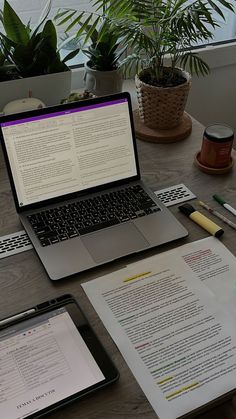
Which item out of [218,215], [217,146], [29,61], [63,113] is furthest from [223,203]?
[29,61]

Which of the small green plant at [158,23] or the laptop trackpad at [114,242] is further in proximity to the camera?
the small green plant at [158,23]

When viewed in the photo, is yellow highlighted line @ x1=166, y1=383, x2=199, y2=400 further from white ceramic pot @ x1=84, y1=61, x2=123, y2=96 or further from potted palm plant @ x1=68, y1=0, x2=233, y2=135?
white ceramic pot @ x1=84, y1=61, x2=123, y2=96

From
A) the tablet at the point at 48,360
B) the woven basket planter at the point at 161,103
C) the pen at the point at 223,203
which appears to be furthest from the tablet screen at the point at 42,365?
the woven basket planter at the point at 161,103

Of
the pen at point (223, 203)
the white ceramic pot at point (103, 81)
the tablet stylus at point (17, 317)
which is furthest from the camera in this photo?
the white ceramic pot at point (103, 81)

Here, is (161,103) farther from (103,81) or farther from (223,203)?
(223,203)

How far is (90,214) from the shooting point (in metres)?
1.03

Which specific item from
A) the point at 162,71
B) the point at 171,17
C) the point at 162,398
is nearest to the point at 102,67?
the point at 162,71

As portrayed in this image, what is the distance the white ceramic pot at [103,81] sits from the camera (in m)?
1.39

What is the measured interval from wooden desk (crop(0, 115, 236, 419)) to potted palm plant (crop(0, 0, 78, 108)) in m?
0.25

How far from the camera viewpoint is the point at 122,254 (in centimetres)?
94

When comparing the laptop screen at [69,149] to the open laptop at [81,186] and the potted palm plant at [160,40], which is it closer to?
the open laptop at [81,186]

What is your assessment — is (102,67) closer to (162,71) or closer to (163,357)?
(162,71)

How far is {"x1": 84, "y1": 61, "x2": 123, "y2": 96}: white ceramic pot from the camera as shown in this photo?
139 cm

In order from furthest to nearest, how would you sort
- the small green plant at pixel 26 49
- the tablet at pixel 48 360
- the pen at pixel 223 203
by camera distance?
1. the small green plant at pixel 26 49
2. the pen at pixel 223 203
3. the tablet at pixel 48 360
